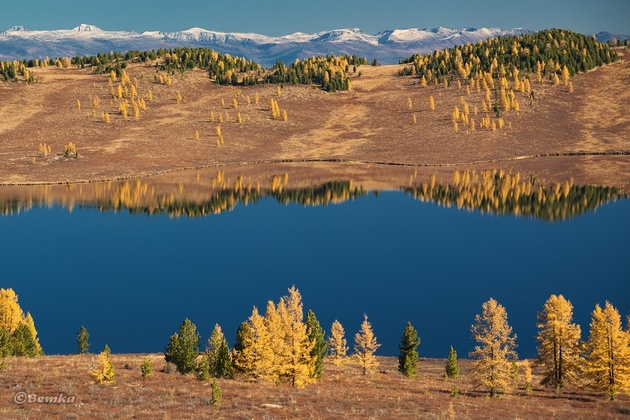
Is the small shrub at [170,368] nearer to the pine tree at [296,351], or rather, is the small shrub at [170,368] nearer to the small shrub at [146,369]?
the small shrub at [146,369]

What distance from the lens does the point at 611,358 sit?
51188 mm

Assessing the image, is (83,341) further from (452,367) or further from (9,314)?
(452,367)

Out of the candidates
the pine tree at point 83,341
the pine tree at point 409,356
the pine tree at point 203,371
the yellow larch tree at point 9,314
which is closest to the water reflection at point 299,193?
the pine tree at point 83,341

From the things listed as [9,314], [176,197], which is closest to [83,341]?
Result: [9,314]

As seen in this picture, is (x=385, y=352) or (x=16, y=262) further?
(x=16, y=262)

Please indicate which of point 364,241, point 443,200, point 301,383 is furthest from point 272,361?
point 443,200

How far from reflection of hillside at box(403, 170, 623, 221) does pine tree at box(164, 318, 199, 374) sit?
93.5 metres

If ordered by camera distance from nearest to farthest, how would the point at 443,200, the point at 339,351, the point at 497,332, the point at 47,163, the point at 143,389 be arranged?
1. the point at 143,389
2. the point at 497,332
3. the point at 339,351
4. the point at 443,200
5. the point at 47,163

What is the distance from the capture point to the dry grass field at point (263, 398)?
1468 inches

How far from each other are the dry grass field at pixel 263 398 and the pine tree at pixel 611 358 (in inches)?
36.6

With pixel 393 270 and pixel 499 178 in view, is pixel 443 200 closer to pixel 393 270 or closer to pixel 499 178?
pixel 499 178

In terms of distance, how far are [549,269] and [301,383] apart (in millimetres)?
57318

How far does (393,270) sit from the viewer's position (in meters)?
97.9

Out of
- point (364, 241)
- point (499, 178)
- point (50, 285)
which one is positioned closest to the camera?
point (50, 285)
